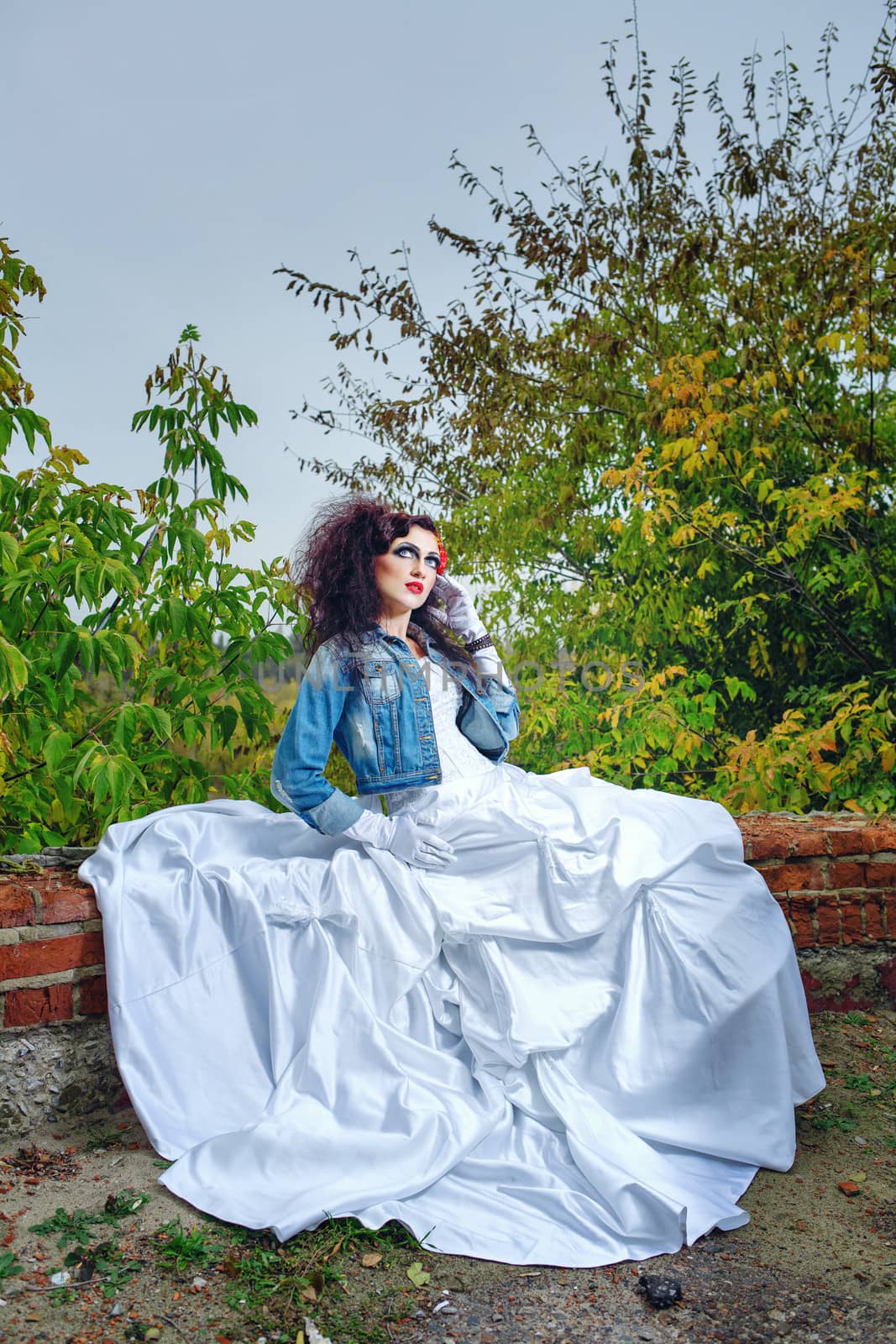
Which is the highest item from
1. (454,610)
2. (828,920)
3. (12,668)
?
(454,610)

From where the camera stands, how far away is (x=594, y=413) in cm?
519

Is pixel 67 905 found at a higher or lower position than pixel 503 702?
lower

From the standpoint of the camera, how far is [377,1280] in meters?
1.87

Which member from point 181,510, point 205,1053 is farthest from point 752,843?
point 181,510

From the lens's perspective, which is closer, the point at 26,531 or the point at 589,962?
the point at 589,962

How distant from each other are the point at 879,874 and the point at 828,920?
0.71 ft

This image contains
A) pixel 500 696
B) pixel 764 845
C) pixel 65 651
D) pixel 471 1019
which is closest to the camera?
pixel 471 1019

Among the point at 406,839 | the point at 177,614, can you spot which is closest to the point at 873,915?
the point at 406,839

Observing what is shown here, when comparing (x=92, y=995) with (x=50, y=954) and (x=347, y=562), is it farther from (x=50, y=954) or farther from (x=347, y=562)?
(x=347, y=562)

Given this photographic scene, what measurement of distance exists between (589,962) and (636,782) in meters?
2.78

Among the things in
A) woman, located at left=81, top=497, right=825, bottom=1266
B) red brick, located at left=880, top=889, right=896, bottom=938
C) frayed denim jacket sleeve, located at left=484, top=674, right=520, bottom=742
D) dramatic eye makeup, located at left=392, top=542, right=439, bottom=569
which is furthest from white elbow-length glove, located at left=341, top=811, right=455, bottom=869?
red brick, located at left=880, top=889, right=896, bottom=938

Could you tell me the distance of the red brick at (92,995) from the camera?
2482 millimetres

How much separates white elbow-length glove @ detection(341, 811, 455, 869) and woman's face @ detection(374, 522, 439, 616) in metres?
0.55

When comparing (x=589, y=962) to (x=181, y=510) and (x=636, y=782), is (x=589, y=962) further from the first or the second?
(x=636, y=782)
